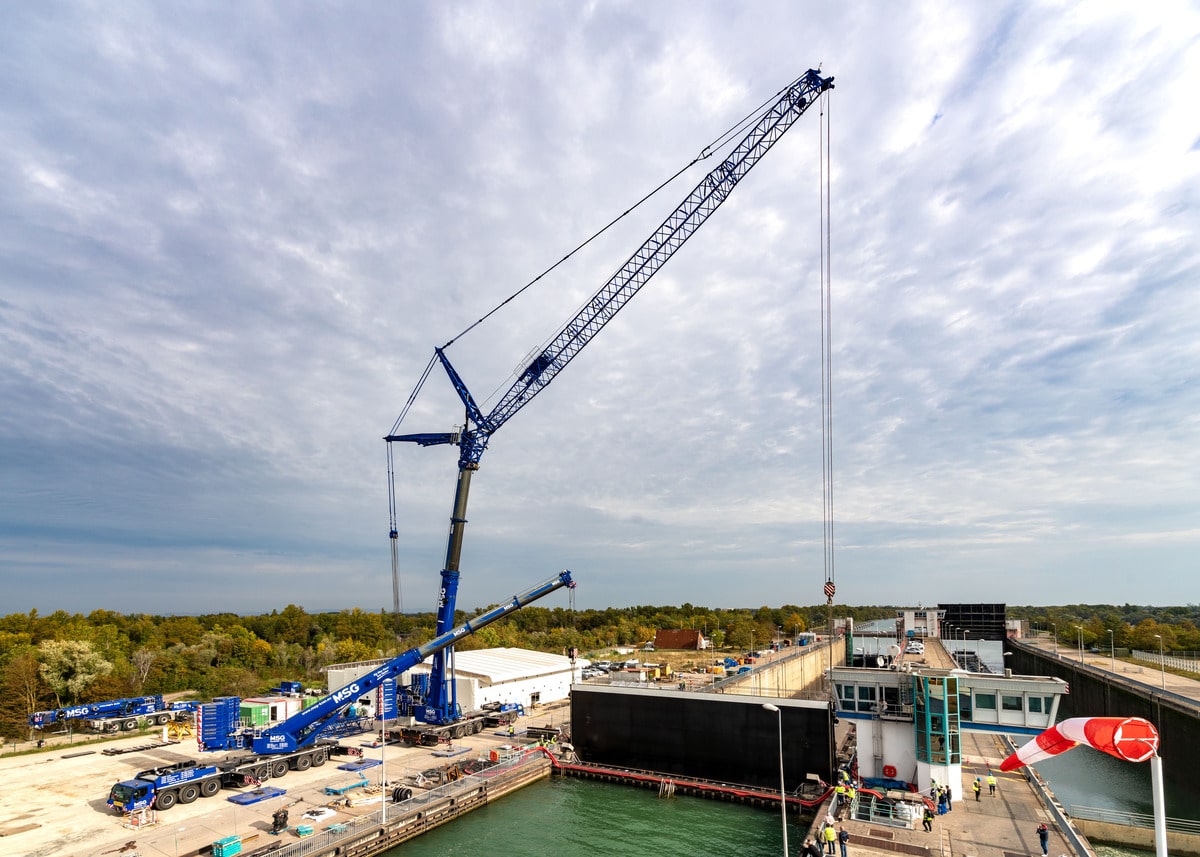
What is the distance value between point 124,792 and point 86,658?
144 ft

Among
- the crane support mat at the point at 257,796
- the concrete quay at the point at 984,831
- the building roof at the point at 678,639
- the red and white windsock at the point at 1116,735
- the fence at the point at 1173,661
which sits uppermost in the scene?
the red and white windsock at the point at 1116,735

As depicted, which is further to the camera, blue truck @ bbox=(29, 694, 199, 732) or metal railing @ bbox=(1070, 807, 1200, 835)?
blue truck @ bbox=(29, 694, 199, 732)

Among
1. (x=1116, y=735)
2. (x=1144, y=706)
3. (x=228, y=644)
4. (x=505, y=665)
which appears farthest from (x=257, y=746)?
(x=1144, y=706)

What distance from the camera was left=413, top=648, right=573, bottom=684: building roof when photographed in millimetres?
67000

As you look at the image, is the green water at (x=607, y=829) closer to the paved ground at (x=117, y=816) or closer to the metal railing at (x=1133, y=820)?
the paved ground at (x=117, y=816)

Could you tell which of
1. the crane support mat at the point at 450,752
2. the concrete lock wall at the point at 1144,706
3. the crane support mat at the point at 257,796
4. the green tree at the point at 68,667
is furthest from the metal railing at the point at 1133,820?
the green tree at the point at 68,667

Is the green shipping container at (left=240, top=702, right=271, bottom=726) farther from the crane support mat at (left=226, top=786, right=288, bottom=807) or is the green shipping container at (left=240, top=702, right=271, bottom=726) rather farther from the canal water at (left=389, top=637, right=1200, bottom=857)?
the canal water at (left=389, top=637, right=1200, bottom=857)

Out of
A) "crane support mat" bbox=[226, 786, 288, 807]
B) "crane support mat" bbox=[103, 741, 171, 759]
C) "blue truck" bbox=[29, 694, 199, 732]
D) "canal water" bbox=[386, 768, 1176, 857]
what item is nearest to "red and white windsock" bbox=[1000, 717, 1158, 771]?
"canal water" bbox=[386, 768, 1176, 857]

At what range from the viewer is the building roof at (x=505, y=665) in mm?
67000

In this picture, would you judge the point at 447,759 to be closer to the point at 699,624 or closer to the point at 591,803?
the point at 591,803

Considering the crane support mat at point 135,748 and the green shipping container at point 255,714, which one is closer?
the crane support mat at point 135,748

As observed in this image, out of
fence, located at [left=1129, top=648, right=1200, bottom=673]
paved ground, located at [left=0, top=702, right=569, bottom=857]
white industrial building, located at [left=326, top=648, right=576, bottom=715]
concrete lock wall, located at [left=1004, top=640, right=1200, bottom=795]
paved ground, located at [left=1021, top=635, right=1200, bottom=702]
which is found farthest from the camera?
fence, located at [left=1129, top=648, right=1200, bottom=673]

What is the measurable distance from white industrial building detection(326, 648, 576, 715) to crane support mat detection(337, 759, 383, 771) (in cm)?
1126

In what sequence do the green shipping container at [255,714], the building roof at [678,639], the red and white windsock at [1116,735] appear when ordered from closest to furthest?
the red and white windsock at [1116,735], the green shipping container at [255,714], the building roof at [678,639]
